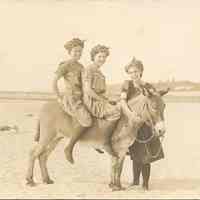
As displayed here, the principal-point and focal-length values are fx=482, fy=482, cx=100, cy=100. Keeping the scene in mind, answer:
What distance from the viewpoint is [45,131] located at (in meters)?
2.98

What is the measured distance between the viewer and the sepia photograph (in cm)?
294

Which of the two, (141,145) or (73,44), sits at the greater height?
(73,44)

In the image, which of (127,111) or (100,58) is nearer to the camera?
(127,111)

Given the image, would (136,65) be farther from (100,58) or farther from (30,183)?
(30,183)

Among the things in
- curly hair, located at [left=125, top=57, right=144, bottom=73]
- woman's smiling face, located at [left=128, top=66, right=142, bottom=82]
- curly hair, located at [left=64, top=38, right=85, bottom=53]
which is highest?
curly hair, located at [left=64, top=38, right=85, bottom=53]

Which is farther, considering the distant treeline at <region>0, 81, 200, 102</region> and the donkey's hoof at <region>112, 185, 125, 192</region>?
the distant treeline at <region>0, 81, 200, 102</region>

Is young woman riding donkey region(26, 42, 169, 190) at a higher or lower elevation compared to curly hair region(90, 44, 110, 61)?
lower

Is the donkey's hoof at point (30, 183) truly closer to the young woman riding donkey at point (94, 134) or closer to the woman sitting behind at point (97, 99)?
the young woman riding donkey at point (94, 134)

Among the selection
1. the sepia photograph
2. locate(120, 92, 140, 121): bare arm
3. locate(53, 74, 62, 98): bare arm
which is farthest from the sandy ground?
locate(120, 92, 140, 121): bare arm

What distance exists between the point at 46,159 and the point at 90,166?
0.28 meters

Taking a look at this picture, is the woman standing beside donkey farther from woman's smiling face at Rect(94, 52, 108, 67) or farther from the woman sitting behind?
woman's smiling face at Rect(94, 52, 108, 67)

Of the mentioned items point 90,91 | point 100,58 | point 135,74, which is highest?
point 100,58

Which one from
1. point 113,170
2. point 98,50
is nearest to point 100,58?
point 98,50

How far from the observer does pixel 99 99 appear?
2959 mm
